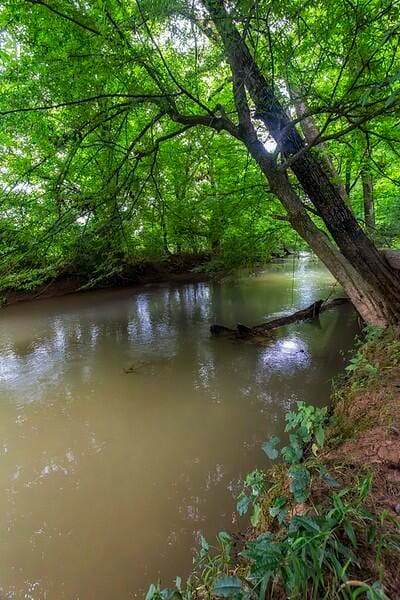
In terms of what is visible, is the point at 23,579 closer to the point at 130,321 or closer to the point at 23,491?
the point at 23,491

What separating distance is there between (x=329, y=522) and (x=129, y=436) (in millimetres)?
2185

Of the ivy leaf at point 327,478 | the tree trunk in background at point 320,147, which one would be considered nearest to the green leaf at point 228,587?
the ivy leaf at point 327,478

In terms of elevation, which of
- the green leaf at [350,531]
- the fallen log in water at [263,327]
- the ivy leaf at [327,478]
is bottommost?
the fallen log in water at [263,327]

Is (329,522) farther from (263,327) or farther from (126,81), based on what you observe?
(263,327)

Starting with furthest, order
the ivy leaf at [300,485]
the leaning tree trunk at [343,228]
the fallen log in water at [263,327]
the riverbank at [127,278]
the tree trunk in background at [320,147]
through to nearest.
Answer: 1. the riverbank at [127,278]
2. the fallen log in water at [263,327]
3. the tree trunk in background at [320,147]
4. the leaning tree trunk at [343,228]
5. the ivy leaf at [300,485]

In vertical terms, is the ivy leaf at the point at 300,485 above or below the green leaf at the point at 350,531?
below

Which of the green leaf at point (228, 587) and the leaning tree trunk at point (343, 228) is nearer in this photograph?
the green leaf at point (228, 587)

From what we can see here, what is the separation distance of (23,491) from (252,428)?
1838 millimetres

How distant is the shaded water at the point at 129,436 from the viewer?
1733 millimetres

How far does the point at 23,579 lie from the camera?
163 centimetres

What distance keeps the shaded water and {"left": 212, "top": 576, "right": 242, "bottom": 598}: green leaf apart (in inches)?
36.1

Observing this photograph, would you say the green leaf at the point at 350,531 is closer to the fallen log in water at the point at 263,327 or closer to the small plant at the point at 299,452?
the small plant at the point at 299,452

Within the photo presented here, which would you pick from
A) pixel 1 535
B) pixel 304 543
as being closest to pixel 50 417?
pixel 1 535

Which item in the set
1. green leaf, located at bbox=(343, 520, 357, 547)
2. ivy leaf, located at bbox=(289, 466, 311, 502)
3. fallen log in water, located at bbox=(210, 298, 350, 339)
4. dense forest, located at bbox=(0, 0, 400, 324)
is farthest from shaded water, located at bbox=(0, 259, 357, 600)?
dense forest, located at bbox=(0, 0, 400, 324)
